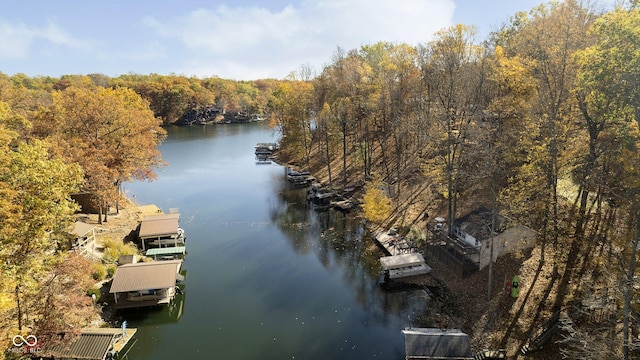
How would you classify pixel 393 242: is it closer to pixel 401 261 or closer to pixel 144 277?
pixel 401 261

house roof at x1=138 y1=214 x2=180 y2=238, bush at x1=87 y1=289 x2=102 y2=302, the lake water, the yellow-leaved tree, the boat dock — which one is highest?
the yellow-leaved tree

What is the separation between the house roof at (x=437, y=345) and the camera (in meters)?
19.2

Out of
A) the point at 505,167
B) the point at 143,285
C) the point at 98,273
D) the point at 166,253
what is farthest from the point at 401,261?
the point at 98,273

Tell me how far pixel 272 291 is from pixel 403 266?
32.6 ft

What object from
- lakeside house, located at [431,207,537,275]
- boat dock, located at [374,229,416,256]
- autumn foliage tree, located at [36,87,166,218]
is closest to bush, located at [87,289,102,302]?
autumn foliage tree, located at [36,87,166,218]

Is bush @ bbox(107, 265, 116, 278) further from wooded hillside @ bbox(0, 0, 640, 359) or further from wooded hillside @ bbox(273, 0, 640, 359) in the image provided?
wooded hillside @ bbox(273, 0, 640, 359)

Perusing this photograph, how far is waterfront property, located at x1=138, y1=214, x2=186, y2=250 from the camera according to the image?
34969mm

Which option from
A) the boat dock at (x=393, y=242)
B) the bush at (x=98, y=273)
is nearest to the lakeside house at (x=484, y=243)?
the boat dock at (x=393, y=242)

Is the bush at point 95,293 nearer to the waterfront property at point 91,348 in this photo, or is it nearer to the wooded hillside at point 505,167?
the wooded hillside at point 505,167

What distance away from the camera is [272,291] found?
28.3 m

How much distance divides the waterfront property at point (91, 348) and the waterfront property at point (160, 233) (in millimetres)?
13180

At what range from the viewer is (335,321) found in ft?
80.7

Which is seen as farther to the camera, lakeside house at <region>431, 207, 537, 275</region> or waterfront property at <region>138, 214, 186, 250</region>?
waterfront property at <region>138, 214, 186, 250</region>

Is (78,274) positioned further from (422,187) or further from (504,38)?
(504,38)
